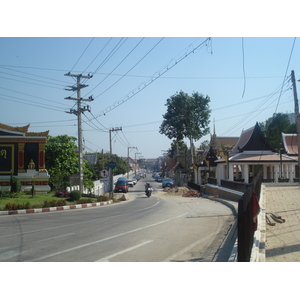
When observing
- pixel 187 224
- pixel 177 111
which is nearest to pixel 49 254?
pixel 187 224

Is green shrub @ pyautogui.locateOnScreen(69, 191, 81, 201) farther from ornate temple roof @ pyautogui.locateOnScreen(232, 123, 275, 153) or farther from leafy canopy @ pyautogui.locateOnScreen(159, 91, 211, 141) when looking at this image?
leafy canopy @ pyautogui.locateOnScreen(159, 91, 211, 141)

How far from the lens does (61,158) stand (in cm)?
3341

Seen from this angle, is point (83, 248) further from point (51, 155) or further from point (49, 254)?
point (51, 155)

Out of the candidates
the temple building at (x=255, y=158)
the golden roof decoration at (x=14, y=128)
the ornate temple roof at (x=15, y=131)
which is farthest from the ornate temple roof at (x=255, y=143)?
the golden roof decoration at (x=14, y=128)

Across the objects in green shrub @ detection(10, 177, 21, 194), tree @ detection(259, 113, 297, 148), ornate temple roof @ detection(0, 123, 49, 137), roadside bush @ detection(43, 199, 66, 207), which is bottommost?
roadside bush @ detection(43, 199, 66, 207)

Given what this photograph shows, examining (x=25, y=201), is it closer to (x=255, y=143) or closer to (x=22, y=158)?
(x=22, y=158)

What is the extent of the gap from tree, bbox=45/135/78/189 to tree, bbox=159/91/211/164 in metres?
22.4

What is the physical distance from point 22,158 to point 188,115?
30389mm

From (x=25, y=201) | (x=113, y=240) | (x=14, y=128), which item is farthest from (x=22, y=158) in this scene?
(x=113, y=240)

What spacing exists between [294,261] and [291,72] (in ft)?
58.9

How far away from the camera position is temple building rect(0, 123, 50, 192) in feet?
90.7

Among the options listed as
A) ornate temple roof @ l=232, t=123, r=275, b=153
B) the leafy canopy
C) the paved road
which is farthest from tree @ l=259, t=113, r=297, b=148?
the paved road

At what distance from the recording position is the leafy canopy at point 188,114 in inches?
2090

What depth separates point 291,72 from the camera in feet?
73.3
